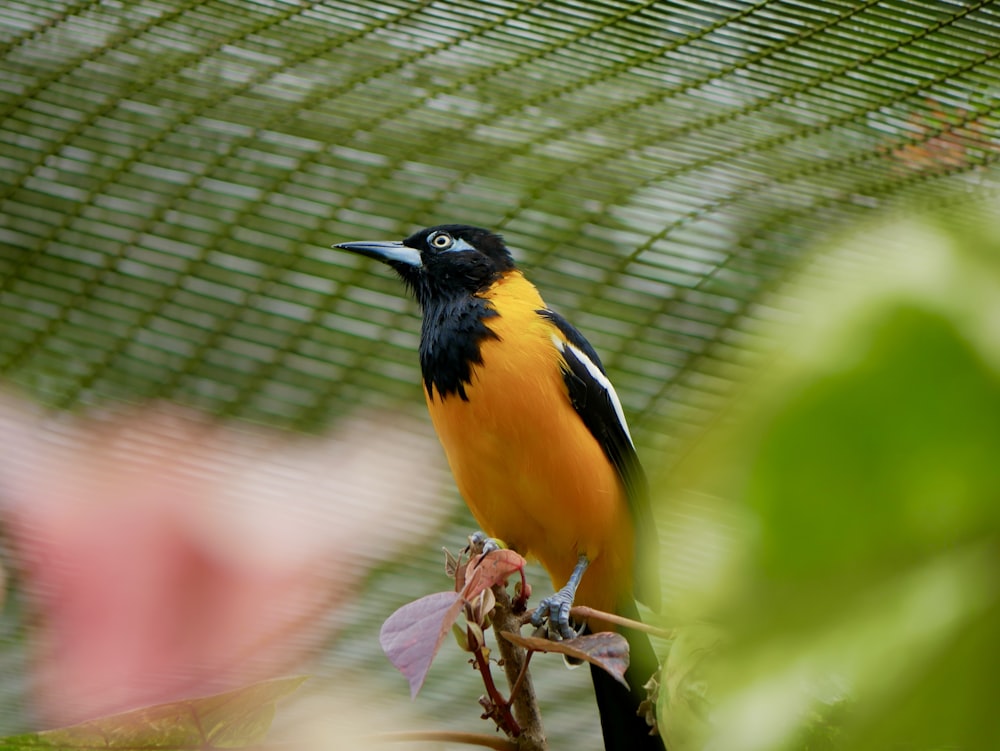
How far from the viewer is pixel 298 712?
2.51 m

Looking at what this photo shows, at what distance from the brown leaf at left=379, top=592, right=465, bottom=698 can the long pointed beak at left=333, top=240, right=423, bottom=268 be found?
0.99 metres

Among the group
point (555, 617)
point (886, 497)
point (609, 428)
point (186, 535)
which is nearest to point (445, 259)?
point (609, 428)

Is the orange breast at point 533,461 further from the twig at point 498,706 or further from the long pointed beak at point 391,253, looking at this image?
the twig at point 498,706

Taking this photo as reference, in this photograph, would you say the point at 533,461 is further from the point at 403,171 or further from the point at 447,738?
the point at 403,171

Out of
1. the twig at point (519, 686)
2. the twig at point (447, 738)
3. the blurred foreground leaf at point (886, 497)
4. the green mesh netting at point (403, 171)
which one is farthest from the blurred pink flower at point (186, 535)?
the blurred foreground leaf at point (886, 497)

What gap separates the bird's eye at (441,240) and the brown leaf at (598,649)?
3.45ft

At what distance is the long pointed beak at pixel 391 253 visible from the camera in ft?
5.49

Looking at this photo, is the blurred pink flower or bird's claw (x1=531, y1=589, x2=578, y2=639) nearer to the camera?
bird's claw (x1=531, y1=589, x2=578, y2=639)

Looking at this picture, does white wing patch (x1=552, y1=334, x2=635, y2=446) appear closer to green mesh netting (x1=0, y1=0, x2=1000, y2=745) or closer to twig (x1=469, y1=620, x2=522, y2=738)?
green mesh netting (x1=0, y1=0, x2=1000, y2=745)

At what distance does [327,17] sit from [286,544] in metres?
0.95

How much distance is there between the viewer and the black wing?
4.92 feet

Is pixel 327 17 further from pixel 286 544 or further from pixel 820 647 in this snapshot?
pixel 820 647

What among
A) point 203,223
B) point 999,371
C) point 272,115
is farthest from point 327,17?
point 999,371

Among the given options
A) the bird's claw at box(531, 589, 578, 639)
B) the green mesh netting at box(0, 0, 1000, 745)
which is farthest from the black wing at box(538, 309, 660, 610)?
the green mesh netting at box(0, 0, 1000, 745)
